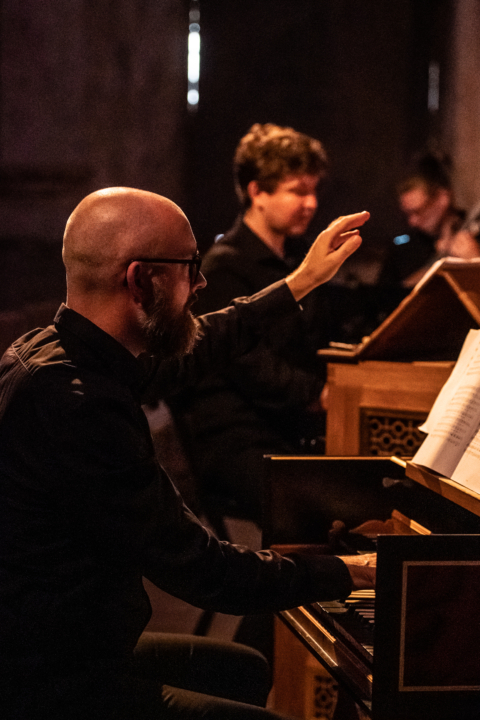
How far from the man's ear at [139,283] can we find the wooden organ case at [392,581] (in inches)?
22.7

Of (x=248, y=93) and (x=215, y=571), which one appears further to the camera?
(x=248, y=93)

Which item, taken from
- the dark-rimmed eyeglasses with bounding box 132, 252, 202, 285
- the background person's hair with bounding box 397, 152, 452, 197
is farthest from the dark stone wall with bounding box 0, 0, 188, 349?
the dark-rimmed eyeglasses with bounding box 132, 252, 202, 285

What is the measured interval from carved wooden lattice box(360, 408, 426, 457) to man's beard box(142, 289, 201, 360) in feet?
3.29

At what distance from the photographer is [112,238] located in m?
1.46

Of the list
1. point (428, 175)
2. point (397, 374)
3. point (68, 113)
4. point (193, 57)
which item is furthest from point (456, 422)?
point (193, 57)

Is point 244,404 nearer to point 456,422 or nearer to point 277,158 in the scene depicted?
point 277,158

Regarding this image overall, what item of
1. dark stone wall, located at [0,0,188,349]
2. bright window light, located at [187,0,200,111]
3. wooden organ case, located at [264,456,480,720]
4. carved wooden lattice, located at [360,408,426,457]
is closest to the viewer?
wooden organ case, located at [264,456,480,720]

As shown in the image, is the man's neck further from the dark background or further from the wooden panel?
the dark background

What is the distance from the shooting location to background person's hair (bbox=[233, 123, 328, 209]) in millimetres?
3016

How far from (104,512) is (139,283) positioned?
0.40 meters

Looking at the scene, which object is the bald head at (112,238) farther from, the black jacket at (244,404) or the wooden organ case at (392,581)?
the black jacket at (244,404)

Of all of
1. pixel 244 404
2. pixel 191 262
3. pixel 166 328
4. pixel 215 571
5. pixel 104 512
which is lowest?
pixel 244 404

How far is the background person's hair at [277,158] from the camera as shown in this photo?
3.02 metres

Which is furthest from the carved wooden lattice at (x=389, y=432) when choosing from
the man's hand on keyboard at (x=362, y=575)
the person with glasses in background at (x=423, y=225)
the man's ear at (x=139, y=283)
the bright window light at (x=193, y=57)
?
the bright window light at (x=193, y=57)
